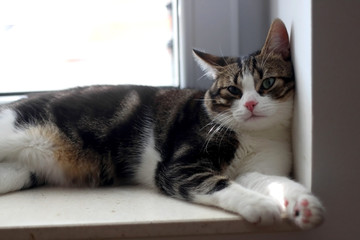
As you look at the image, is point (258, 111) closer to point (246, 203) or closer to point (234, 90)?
point (234, 90)

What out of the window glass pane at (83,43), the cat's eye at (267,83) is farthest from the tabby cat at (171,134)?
the window glass pane at (83,43)

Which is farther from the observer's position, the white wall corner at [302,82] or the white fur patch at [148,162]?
A: the white fur patch at [148,162]

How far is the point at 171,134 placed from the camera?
3.76 feet

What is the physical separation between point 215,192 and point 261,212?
0.45 ft

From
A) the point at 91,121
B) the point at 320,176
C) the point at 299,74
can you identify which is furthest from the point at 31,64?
the point at 320,176

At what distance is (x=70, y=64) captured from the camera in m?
1.51

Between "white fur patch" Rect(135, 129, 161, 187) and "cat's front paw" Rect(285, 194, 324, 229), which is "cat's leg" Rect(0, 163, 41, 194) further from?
"cat's front paw" Rect(285, 194, 324, 229)

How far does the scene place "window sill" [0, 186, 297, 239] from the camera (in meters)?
0.81

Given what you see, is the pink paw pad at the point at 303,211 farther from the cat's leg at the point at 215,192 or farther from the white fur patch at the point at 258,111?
the white fur patch at the point at 258,111

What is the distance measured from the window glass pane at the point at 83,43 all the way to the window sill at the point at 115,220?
66cm

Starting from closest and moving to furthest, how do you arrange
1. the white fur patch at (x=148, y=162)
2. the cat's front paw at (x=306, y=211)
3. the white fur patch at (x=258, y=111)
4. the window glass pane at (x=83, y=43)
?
the cat's front paw at (x=306, y=211), the white fur patch at (x=258, y=111), the white fur patch at (x=148, y=162), the window glass pane at (x=83, y=43)

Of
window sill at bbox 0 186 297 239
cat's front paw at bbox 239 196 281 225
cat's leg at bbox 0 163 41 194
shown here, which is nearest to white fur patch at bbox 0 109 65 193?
cat's leg at bbox 0 163 41 194

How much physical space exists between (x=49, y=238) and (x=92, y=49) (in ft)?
2.78

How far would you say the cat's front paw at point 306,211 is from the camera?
2.50 feet
